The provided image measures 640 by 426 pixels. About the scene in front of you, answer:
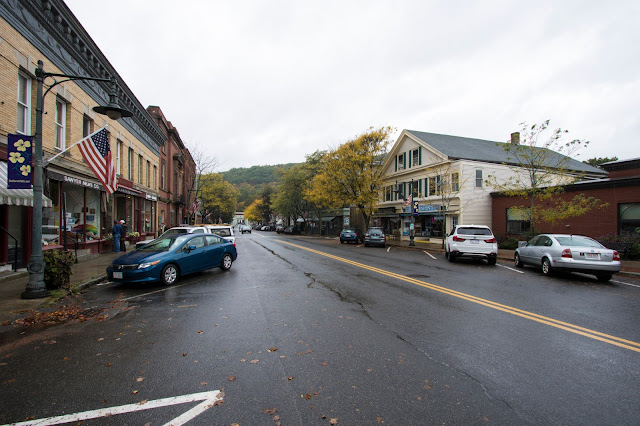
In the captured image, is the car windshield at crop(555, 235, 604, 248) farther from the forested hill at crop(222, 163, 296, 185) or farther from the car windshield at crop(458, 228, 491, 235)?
the forested hill at crop(222, 163, 296, 185)

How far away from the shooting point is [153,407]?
3.12m

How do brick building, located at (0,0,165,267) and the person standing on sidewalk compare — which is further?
the person standing on sidewalk

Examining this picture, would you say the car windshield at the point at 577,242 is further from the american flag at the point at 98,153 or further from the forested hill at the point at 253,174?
the forested hill at the point at 253,174

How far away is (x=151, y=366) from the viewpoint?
3994mm

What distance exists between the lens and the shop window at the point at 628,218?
1733 centimetres

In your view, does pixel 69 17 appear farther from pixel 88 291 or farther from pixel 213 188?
pixel 213 188

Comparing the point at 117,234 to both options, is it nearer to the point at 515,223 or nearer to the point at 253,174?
the point at 515,223

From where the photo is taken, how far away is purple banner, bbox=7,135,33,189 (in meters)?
7.23

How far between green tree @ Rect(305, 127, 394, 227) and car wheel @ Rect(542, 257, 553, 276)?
22.2 meters

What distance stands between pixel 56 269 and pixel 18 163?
2526mm

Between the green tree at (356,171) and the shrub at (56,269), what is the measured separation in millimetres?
27168

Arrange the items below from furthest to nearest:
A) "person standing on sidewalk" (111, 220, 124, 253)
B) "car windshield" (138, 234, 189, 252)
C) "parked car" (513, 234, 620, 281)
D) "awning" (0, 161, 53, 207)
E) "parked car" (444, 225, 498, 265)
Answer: "person standing on sidewalk" (111, 220, 124, 253) < "parked car" (444, 225, 498, 265) < "parked car" (513, 234, 620, 281) < "car windshield" (138, 234, 189, 252) < "awning" (0, 161, 53, 207)

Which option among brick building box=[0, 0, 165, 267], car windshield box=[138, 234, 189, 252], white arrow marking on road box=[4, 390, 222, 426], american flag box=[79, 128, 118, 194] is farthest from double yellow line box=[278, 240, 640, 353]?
brick building box=[0, 0, 165, 267]

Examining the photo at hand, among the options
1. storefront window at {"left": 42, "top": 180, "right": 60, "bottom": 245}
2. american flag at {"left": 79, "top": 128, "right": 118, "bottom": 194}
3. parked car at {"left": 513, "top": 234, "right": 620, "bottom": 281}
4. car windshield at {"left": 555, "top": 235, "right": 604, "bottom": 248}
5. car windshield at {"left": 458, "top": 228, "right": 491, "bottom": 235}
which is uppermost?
american flag at {"left": 79, "top": 128, "right": 118, "bottom": 194}
